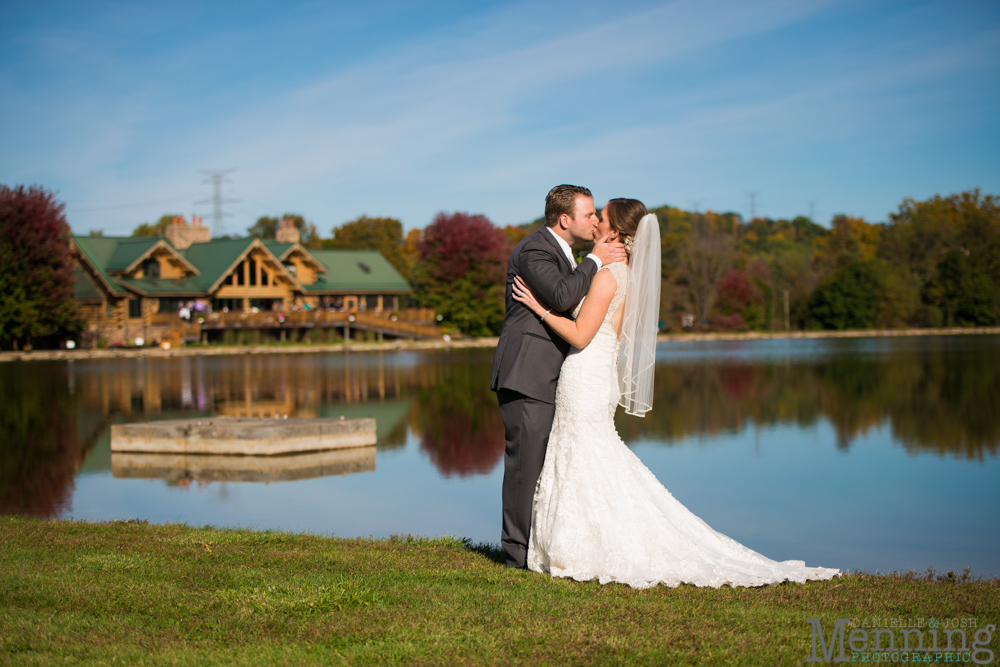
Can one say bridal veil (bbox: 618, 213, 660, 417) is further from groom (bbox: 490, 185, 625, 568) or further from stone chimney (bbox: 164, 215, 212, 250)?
stone chimney (bbox: 164, 215, 212, 250)

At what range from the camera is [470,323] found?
53625 mm

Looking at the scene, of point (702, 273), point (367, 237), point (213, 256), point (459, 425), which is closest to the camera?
point (459, 425)

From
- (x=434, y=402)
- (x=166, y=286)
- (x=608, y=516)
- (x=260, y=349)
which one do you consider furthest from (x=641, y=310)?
(x=166, y=286)

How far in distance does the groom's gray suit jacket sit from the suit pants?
0.32 ft

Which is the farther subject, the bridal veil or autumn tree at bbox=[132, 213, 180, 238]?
autumn tree at bbox=[132, 213, 180, 238]

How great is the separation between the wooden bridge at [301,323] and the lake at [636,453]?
16630 mm

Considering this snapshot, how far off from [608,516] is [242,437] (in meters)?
9.40

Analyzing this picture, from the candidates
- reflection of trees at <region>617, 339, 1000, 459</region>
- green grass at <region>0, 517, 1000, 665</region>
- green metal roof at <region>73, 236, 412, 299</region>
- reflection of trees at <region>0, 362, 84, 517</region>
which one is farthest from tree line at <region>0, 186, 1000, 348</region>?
green grass at <region>0, 517, 1000, 665</region>

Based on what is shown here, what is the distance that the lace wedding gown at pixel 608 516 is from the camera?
4.82 m

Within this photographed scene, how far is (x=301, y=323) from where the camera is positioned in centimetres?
4706

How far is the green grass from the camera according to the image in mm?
3668

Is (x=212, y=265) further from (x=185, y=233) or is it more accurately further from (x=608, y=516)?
(x=608, y=516)

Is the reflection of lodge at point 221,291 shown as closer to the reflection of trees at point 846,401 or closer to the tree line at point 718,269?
the tree line at point 718,269

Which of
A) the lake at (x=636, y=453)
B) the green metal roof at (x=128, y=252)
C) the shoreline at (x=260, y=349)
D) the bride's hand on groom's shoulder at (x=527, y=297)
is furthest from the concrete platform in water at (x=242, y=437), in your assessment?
the green metal roof at (x=128, y=252)
